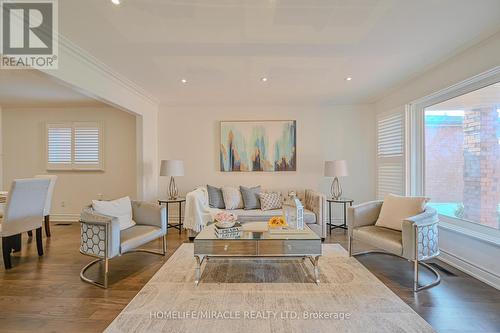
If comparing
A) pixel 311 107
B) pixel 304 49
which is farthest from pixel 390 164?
pixel 304 49

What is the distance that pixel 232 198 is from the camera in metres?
4.42

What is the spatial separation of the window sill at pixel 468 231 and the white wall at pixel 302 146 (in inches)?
71.9

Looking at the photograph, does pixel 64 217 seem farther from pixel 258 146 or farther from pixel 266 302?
pixel 266 302

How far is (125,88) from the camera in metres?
3.94

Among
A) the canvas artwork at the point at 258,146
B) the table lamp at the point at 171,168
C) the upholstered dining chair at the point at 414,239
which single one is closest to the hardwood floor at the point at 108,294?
the upholstered dining chair at the point at 414,239

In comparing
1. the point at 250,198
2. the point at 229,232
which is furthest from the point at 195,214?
the point at 229,232

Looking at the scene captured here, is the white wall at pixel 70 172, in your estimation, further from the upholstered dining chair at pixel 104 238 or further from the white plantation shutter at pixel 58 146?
the upholstered dining chair at pixel 104 238

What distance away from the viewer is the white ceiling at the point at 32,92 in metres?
3.59

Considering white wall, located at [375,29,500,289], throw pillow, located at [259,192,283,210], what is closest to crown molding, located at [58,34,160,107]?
throw pillow, located at [259,192,283,210]

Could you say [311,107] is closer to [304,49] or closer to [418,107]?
[418,107]

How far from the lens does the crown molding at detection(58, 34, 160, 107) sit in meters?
2.64

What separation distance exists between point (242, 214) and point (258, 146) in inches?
62.6

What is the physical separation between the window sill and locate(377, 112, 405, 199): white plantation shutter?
35.1 inches

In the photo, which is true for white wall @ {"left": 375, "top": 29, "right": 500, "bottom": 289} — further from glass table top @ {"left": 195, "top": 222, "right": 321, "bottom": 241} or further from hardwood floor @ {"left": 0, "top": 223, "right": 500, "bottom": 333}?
glass table top @ {"left": 195, "top": 222, "right": 321, "bottom": 241}
